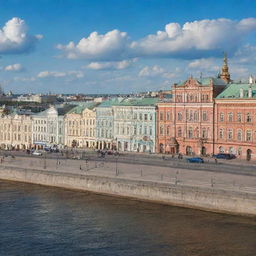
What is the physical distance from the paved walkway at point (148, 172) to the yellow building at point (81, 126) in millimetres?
23051

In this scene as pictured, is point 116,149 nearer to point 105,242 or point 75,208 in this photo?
point 75,208

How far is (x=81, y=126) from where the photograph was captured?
12019 centimetres

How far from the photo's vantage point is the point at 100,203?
67188 millimetres

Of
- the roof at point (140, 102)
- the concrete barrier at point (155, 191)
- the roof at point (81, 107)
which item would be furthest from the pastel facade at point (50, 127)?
the concrete barrier at point (155, 191)

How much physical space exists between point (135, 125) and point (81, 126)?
1521 cm

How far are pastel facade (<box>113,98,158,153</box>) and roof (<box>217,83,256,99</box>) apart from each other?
1443 centimetres

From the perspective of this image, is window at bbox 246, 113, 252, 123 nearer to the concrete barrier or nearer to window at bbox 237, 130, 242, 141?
window at bbox 237, 130, 242, 141

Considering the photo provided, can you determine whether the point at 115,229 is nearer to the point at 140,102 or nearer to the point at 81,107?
the point at 140,102

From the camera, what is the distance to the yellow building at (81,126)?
118m

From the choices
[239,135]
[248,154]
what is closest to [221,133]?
[239,135]

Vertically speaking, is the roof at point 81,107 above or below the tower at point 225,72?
below

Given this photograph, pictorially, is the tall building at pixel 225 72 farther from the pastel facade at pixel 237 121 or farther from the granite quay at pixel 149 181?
the granite quay at pixel 149 181

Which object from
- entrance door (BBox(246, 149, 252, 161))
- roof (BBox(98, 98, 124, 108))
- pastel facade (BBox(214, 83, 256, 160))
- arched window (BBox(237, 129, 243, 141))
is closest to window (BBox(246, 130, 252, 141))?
pastel facade (BBox(214, 83, 256, 160))

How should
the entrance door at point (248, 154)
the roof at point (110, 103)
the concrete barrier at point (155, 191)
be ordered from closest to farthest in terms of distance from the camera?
the concrete barrier at point (155, 191) → the entrance door at point (248, 154) → the roof at point (110, 103)
